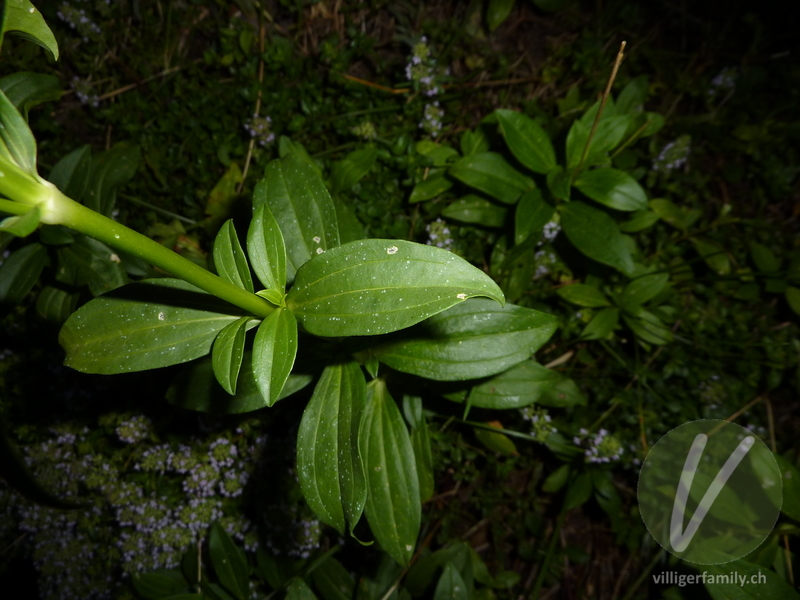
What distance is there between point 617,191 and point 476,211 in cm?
66

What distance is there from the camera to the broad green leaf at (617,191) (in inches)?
Result: 88.2

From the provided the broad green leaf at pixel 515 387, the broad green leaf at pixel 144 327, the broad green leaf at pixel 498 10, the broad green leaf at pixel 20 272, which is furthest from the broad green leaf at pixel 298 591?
the broad green leaf at pixel 498 10

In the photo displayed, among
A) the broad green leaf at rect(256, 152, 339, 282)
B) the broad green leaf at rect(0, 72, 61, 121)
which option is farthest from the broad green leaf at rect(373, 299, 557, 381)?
the broad green leaf at rect(0, 72, 61, 121)

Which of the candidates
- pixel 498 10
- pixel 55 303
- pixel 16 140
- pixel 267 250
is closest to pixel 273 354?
pixel 267 250

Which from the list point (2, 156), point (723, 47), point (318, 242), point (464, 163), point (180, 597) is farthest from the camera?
point (723, 47)

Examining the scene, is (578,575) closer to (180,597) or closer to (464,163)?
(180,597)

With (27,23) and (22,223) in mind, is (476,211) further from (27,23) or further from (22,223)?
(22,223)

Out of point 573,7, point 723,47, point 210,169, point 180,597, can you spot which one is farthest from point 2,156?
point 723,47

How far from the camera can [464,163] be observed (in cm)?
235

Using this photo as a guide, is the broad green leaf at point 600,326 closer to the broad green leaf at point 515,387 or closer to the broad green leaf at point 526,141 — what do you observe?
the broad green leaf at point 515,387

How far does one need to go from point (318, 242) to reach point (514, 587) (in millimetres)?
2170

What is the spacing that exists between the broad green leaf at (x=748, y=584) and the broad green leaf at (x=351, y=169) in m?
2.31

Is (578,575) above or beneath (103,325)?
beneath

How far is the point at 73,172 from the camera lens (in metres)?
1.92
